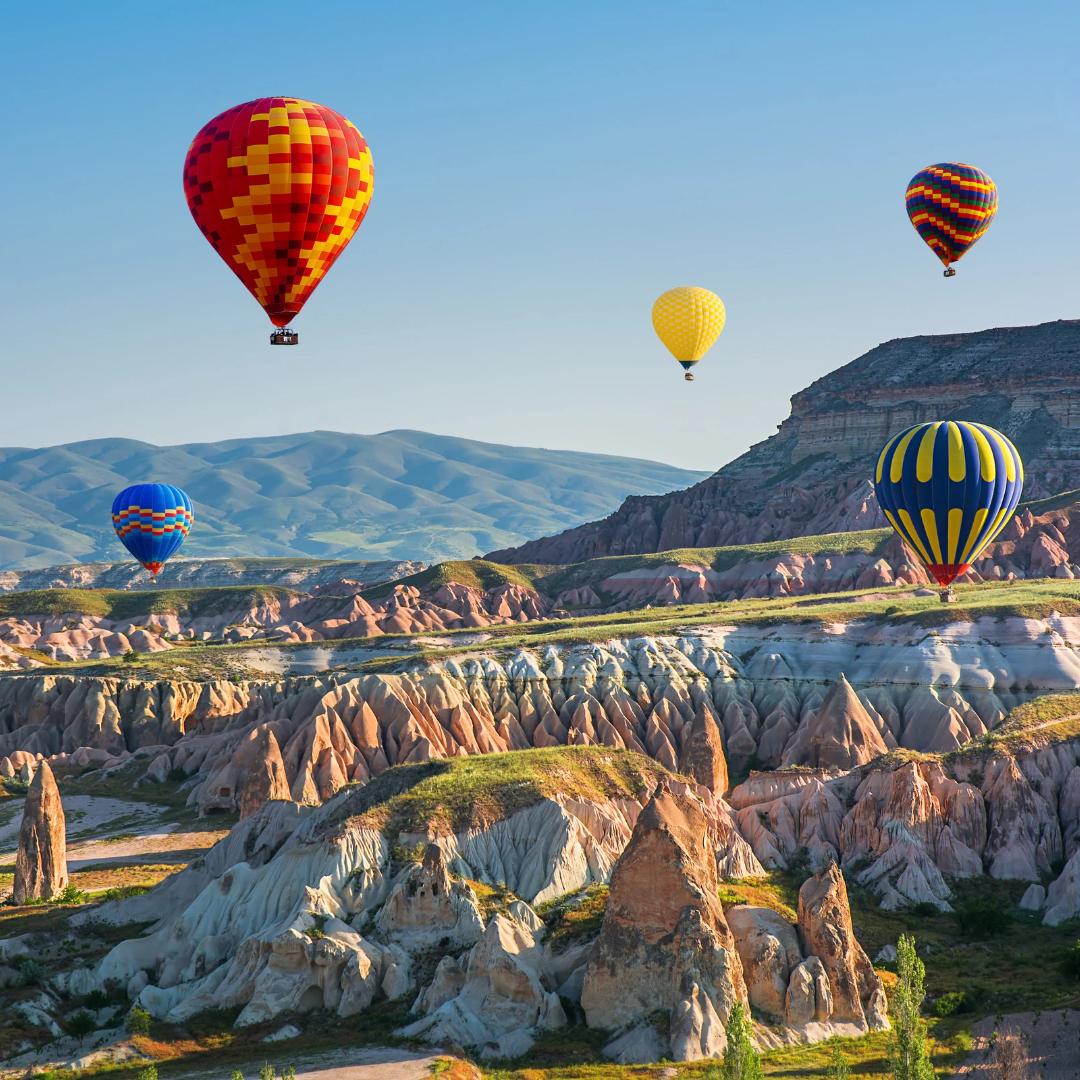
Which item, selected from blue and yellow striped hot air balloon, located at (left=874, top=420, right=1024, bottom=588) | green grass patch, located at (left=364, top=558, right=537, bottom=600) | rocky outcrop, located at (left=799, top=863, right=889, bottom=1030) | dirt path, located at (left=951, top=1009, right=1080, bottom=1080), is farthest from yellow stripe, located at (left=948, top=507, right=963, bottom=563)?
green grass patch, located at (left=364, top=558, right=537, bottom=600)

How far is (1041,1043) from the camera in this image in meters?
44.5

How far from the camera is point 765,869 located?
6194 cm

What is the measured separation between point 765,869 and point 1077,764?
630 inches

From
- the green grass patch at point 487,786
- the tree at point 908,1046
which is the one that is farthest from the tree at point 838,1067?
the green grass patch at point 487,786

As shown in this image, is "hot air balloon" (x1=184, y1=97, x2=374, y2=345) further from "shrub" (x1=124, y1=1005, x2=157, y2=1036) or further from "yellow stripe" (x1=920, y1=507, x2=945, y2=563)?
"yellow stripe" (x1=920, y1=507, x2=945, y2=563)

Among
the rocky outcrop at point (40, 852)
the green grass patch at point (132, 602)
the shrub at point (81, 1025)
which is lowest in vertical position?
the shrub at point (81, 1025)

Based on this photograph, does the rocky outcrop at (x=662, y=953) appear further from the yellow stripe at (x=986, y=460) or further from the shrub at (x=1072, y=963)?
the yellow stripe at (x=986, y=460)

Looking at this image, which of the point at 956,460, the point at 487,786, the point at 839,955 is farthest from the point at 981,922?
the point at 956,460

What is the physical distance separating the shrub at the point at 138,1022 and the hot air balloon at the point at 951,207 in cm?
8181

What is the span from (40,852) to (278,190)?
27.4 metres

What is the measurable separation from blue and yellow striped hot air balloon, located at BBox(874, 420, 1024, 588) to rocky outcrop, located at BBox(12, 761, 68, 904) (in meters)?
46.8

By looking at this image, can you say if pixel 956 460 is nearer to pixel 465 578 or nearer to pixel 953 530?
pixel 953 530

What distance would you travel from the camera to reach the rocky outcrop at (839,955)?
46469 mm

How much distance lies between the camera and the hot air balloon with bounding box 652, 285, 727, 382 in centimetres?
11162
